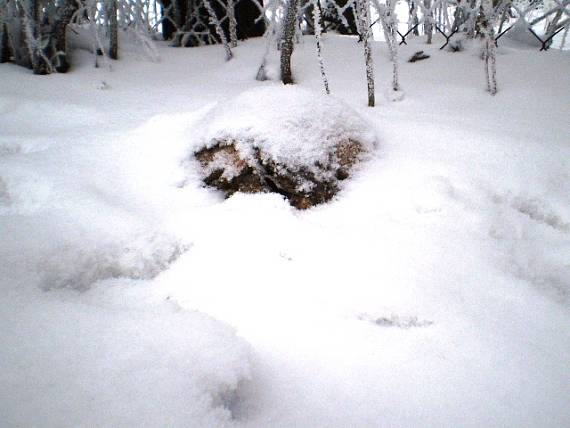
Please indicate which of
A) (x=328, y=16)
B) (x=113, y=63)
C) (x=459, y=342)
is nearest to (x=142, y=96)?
(x=113, y=63)

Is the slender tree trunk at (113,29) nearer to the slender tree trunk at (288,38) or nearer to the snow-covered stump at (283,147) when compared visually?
the slender tree trunk at (288,38)

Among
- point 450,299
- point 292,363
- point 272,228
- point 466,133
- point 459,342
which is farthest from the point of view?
point 466,133

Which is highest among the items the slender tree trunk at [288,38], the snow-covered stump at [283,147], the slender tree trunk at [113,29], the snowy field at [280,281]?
the slender tree trunk at [113,29]

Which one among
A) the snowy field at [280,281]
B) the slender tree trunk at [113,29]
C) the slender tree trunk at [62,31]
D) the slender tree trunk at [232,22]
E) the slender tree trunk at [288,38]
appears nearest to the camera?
the snowy field at [280,281]

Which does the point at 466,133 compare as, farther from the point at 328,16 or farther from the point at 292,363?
the point at 328,16

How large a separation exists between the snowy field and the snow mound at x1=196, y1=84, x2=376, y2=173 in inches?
6.2

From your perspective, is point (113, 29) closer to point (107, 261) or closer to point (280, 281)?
point (107, 261)

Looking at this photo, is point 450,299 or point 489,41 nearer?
point 450,299

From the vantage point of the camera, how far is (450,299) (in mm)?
1092

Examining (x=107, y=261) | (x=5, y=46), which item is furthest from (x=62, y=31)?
(x=107, y=261)

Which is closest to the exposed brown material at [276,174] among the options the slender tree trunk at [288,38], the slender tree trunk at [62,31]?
the slender tree trunk at [288,38]

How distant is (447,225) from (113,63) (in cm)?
340

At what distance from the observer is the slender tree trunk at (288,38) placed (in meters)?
2.34

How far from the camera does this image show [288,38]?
2.50m
